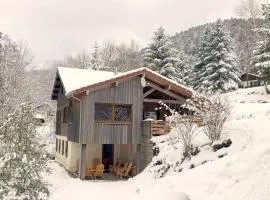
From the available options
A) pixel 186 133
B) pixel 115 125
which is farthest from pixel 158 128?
pixel 186 133

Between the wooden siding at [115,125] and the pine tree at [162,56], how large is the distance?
64.3 ft

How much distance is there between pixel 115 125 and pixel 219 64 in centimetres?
2450

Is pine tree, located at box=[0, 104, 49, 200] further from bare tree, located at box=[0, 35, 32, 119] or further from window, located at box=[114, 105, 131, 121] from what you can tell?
bare tree, located at box=[0, 35, 32, 119]

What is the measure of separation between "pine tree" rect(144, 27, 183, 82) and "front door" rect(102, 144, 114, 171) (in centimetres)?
1761

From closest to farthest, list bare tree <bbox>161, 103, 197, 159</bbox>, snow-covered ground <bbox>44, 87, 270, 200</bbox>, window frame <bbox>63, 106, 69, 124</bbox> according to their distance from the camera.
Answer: snow-covered ground <bbox>44, 87, 270, 200</bbox>, bare tree <bbox>161, 103, 197, 159</bbox>, window frame <bbox>63, 106, 69, 124</bbox>

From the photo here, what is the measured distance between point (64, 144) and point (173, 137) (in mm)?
13450

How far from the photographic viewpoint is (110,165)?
2830cm

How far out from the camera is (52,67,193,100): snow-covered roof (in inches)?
930

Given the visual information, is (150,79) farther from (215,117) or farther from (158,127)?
(215,117)

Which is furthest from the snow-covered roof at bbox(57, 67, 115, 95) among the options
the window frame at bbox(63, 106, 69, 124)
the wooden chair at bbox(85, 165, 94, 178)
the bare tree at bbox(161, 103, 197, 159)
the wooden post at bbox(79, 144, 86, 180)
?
the bare tree at bbox(161, 103, 197, 159)

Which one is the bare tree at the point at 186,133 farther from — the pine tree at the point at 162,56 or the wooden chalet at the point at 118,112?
the pine tree at the point at 162,56

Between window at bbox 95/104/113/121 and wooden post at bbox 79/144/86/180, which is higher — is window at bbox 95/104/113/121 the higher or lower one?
the higher one

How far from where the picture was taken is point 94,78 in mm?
30703

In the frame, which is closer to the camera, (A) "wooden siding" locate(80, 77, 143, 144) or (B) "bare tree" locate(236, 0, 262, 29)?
(A) "wooden siding" locate(80, 77, 143, 144)
